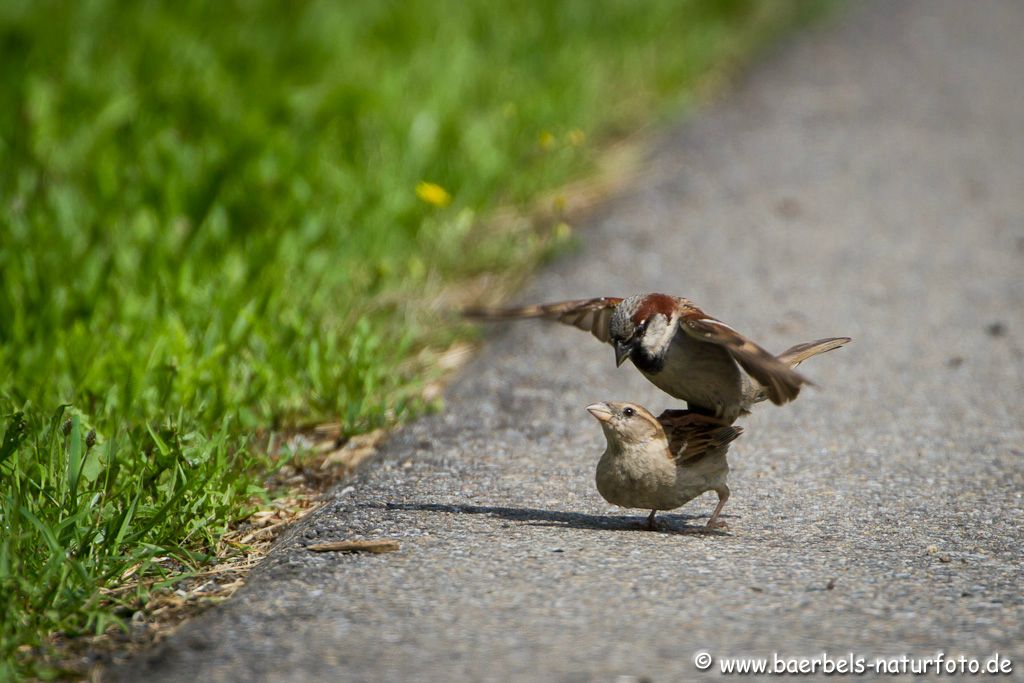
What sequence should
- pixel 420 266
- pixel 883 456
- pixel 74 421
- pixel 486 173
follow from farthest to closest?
pixel 486 173 < pixel 420 266 < pixel 883 456 < pixel 74 421

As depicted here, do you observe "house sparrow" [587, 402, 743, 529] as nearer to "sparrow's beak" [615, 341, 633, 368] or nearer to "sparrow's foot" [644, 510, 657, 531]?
"sparrow's foot" [644, 510, 657, 531]

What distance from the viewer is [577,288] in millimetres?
6035

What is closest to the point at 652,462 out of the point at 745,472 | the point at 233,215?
the point at 745,472

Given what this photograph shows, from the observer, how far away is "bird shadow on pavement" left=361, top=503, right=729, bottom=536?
385 cm

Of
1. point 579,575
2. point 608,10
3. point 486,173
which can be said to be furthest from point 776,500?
point 608,10

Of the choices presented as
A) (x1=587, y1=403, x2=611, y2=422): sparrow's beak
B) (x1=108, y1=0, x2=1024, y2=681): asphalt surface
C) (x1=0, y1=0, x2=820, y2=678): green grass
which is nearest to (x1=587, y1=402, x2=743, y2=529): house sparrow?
(x1=587, y1=403, x2=611, y2=422): sparrow's beak

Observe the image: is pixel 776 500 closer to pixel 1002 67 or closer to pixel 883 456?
pixel 883 456

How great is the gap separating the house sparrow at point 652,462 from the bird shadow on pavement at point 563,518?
0.23ft

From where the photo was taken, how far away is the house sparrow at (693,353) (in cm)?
360

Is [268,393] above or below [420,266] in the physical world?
below

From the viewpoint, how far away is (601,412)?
380 centimetres

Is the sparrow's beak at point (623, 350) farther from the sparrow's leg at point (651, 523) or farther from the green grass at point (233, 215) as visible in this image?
the green grass at point (233, 215)

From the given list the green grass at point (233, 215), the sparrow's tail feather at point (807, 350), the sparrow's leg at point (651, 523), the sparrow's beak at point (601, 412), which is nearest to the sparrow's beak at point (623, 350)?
the sparrow's beak at point (601, 412)

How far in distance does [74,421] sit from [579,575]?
1534mm
